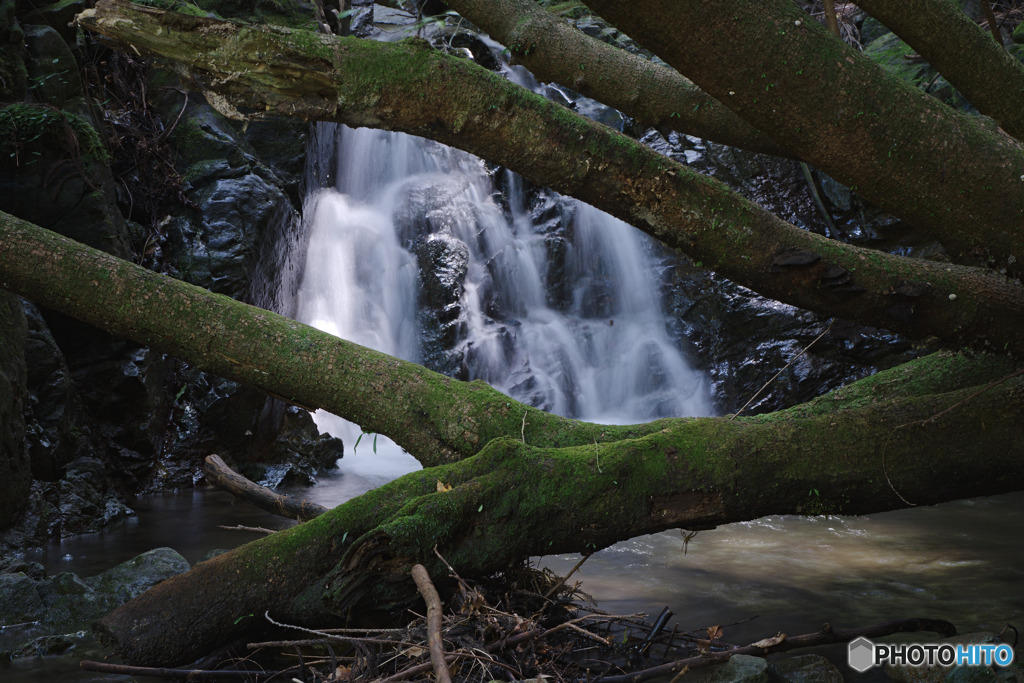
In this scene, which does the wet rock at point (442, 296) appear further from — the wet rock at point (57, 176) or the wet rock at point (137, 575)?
the wet rock at point (137, 575)

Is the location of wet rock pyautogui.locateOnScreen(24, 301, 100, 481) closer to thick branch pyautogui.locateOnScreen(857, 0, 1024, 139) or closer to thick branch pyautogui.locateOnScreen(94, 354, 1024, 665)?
thick branch pyautogui.locateOnScreen(94, 354, 1024, 665)

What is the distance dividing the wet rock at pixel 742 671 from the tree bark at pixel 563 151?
1.46 metres

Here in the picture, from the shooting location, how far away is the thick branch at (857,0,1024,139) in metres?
2.87

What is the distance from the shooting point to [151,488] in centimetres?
760

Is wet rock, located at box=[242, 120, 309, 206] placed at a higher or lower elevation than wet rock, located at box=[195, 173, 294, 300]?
higher

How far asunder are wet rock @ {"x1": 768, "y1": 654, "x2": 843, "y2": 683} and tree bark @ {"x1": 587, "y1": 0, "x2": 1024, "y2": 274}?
71.2 inches

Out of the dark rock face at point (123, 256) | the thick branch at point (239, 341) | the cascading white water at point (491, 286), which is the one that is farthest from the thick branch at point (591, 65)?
the cascading white water at point (491, 286)

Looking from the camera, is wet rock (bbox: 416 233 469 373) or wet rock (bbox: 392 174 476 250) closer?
wet rock (bbox: 416 233 469 373)

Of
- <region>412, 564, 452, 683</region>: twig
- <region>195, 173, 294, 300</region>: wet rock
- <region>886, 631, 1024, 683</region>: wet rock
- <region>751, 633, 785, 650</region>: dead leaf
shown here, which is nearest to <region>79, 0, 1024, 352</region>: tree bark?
<region>886, 631, 1024, 683</region>: wet rock

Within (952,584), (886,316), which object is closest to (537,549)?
(886,316)

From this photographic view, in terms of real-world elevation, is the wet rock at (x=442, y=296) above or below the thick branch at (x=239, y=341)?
above

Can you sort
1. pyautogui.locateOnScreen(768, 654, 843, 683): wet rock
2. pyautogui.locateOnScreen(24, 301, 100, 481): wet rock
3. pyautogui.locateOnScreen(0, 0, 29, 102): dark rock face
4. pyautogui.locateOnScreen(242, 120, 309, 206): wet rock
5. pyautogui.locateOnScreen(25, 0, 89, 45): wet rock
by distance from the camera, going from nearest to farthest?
pyautogui.locateOnScreen(768, 654, 843, 683): wet rock < pyautogui.locateOnScreen(24, 301, 100, 481): wet rock < pyautogui.locateOnScreen(0, 0, 29, 102): dark rock face < pyautogui.locateOnScreen(25, 0, 89, 45): wet rock < pyautogui.locateOnScreen(242, 120, 309, 206): wet rock

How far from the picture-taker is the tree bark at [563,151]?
2.70 m

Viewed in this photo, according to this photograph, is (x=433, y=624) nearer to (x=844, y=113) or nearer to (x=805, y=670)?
(x=805, y=670)
